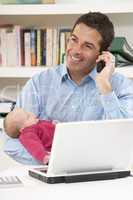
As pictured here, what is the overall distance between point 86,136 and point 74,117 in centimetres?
87

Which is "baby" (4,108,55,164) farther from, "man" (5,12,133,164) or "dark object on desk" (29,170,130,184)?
"dark object on desk" (29,170,130,184)

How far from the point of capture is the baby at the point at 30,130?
212 cm

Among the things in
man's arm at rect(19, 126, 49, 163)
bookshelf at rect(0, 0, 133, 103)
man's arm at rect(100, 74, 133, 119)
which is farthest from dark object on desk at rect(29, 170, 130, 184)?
bookshelf at rect(0, 0, 133, 103)

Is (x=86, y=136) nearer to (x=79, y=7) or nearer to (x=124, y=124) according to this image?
(x=124, y=124)

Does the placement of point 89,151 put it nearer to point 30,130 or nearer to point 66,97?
point 30,130

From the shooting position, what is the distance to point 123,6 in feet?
10.3

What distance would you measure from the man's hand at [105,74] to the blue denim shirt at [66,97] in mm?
76

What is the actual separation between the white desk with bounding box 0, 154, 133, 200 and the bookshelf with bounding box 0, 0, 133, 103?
1.64m

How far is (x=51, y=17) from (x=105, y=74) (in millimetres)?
1231

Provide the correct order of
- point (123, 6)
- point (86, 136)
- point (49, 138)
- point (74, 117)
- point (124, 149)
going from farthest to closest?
point (123, 6) → point (74, 117) → point (49, 138) → point (124, 149) → point (86, 136)

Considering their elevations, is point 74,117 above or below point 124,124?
below

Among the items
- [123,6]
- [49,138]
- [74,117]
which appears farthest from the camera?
[123,6]

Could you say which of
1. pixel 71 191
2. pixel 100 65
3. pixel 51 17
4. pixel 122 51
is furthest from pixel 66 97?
pixel 51 17

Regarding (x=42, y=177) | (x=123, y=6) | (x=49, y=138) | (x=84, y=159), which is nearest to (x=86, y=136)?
(x=84, y=159)
